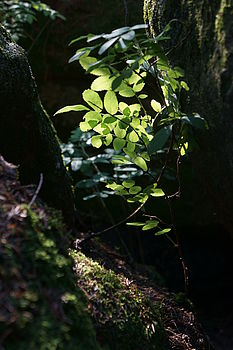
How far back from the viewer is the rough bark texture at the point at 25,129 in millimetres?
2117

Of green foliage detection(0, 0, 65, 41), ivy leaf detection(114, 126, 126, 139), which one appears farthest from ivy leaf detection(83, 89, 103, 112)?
green foliage detection(0, 0, 65, 41)

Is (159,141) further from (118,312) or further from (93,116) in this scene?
(118,312)

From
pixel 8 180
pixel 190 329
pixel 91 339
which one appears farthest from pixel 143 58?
pixel 190 329

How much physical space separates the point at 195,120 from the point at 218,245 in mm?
2944

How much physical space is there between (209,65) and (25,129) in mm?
875

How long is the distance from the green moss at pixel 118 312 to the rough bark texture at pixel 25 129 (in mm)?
413

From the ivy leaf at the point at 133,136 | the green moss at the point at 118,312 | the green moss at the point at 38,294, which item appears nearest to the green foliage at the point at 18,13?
the ivy leaf at the point at 133,136

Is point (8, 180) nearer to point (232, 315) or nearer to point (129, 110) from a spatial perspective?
point (129, 110)

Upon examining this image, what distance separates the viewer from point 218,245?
173 inches

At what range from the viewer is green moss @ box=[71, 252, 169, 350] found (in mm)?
1695

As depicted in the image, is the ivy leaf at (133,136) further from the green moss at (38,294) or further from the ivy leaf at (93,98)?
the green moss at (38,294)

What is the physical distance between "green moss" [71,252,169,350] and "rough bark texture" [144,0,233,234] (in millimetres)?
669

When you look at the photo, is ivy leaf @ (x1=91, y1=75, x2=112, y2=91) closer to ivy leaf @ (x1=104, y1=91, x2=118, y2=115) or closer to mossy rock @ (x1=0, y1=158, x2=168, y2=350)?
ivy leaf @ (x1=104, y1=91, x2=118, y2=115)

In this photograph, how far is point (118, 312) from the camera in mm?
1821
